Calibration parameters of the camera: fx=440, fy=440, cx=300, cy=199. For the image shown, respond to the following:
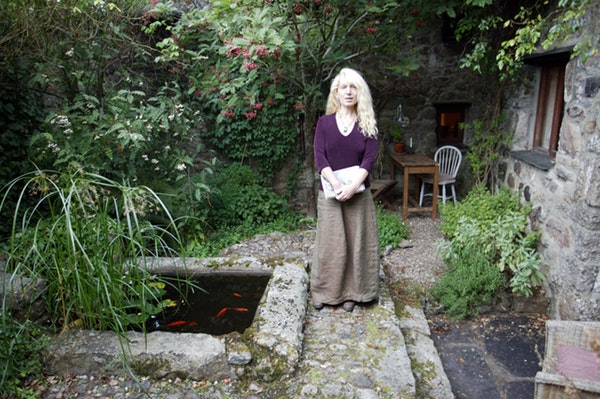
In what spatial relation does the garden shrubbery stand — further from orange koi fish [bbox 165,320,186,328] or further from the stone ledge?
orange koi fish [bbox 165,320,186,328]

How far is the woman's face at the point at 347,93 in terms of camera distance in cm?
270

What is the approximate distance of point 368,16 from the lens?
4.41m

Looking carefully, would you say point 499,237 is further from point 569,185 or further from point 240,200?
point 240,200

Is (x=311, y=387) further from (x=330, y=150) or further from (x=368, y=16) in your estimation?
(x=368, y=16)

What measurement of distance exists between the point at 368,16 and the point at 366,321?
3.08 metres

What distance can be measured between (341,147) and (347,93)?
0.34 m

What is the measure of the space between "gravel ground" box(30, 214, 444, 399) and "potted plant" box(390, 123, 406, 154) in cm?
95

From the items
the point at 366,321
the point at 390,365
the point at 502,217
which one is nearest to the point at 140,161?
the point at 366,321

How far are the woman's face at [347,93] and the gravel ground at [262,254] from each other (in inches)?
65.3

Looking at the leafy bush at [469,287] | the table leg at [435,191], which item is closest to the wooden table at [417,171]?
the table leg at [435,191]

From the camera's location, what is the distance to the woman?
109 inches

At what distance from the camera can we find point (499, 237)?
368 centimetres

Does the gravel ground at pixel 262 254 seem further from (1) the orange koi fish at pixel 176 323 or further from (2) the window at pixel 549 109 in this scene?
(2) the window at pixel 549 109

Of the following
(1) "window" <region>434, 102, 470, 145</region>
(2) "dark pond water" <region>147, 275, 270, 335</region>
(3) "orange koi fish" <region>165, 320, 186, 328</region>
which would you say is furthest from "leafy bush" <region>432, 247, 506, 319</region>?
(1) "window" <region>434, 102, 470, 145</region>
